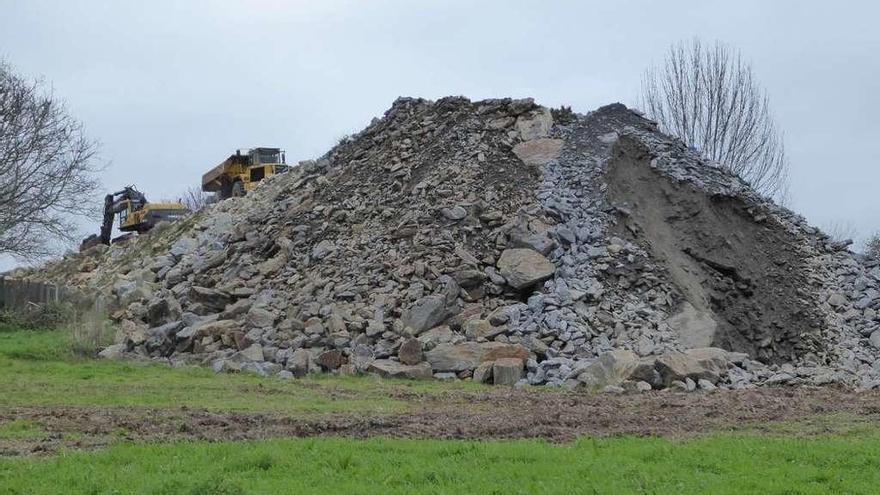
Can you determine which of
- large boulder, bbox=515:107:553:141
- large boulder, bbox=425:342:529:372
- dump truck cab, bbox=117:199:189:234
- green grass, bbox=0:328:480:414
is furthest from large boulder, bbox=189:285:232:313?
dump truck cab, bbox=117:199:189:234

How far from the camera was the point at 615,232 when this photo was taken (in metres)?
20.7

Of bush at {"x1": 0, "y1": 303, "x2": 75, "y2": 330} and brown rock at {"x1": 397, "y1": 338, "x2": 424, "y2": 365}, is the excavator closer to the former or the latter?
bush at {"x1": 0, "y1": 303, "x2": 75, "y2": 330}

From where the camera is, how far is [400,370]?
16891 millimetres

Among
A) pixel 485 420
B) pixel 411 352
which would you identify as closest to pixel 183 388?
pixel 411 352

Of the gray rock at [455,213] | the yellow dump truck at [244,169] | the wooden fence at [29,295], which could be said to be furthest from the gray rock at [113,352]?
the yellow dump truck at [244,169]

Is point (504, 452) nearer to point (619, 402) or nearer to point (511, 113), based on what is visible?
point (619, 402)

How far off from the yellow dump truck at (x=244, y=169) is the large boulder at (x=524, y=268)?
17.9 metres

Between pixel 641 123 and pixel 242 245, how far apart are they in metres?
10.4

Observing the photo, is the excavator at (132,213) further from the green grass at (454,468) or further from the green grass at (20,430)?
the green grass at (454,468)

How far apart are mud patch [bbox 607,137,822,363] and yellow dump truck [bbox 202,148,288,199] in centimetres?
1597

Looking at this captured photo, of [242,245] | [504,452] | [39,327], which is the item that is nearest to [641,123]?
[242,245]

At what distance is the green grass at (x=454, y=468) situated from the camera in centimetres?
733

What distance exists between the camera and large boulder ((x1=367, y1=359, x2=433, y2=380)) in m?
16.8

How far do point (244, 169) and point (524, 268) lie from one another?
65.2ft
